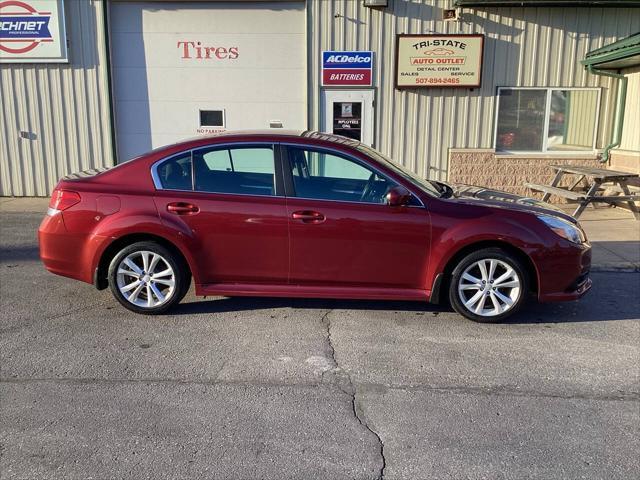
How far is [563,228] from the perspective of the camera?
4.73 meters

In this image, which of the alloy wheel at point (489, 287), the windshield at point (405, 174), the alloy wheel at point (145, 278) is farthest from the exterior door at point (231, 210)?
the alloy wheel at point (489, 287)

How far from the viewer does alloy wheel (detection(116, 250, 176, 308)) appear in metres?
4.74

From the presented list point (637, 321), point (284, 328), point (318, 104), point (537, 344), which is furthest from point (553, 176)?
point (284, 328)

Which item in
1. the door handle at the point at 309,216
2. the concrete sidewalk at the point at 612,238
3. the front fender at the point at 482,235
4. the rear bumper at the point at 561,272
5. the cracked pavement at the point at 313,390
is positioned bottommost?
the cracked pavement at the point at 313,390

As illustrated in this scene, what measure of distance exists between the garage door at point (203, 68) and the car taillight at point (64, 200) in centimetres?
653

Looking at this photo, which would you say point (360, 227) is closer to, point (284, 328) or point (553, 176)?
point (284, 328)

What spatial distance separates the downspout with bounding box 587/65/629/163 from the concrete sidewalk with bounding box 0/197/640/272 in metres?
1.33

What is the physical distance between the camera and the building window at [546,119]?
10.8 metres

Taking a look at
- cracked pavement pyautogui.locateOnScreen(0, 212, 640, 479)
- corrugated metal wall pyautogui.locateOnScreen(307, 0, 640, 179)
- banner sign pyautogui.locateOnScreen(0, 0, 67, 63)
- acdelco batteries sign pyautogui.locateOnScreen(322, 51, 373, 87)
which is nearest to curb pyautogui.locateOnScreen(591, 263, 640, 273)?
cracked pavement pyautogui.locateOnScreen(0, 212, 640, 479)

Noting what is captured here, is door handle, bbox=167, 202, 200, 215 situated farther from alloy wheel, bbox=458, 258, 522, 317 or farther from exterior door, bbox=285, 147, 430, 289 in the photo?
alloy wheel, bbox=458, 258, 522, 317

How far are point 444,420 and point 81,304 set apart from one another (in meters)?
3.63

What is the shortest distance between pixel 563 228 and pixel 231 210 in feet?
9.60

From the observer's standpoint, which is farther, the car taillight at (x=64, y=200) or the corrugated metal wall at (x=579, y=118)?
the corrugated metal wall at (x=579, y=118)

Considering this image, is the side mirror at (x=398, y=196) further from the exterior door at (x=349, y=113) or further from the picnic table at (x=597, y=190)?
the exterior door at (x=349, y=113)
